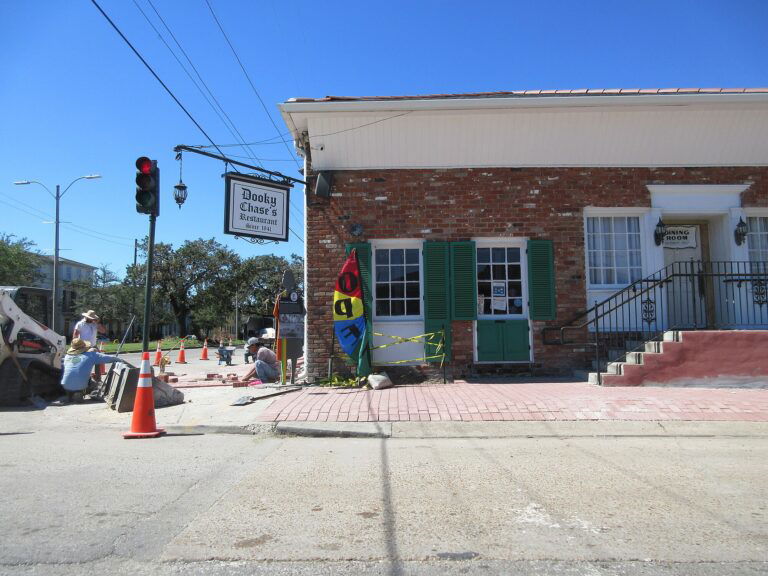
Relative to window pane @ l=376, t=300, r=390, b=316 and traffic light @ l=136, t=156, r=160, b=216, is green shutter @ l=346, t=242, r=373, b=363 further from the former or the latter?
traffic light @ l=136, t=156, r=160, b=216

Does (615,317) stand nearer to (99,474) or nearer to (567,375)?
(567,375)

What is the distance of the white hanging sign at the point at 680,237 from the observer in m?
11.4

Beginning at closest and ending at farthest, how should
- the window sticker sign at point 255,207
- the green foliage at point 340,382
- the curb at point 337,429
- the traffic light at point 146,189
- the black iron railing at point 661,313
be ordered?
the curb at point 337,429
the traffic light at point 146,189
the window sticker sign at point 255,207
the green foliage at point 340,382
the black iron railing at point 661,313

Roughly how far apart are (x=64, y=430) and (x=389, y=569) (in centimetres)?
592

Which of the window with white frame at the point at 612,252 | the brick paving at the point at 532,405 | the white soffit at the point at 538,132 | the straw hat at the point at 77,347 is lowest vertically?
the brick paving at the point at 532,405

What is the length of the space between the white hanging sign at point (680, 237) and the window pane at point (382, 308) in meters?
5.72

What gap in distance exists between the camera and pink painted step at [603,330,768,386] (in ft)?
29.4

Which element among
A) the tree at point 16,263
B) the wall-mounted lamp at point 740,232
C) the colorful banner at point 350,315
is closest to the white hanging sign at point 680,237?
the wall-mounted lamp at point 740,232

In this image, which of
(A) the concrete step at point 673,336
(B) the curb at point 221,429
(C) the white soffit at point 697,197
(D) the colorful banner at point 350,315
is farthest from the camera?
(C) the white soffit at point 697,197

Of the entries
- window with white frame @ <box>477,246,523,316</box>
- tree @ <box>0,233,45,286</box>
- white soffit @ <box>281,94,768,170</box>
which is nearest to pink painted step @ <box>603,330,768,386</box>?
window with white frame @ <box>477,246,523,316</box>

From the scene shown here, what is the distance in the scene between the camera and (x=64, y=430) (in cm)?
741

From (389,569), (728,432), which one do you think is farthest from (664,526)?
(728,432)

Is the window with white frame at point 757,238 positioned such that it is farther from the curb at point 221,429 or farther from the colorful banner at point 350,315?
the curb at point 221,429

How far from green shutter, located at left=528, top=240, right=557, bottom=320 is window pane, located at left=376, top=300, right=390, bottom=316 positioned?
2.64 m
